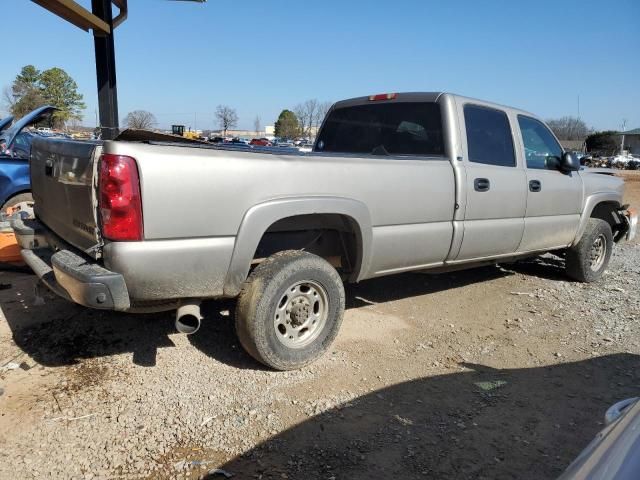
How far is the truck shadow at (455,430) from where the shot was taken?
8.93 ft

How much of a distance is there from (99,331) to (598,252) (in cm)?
581

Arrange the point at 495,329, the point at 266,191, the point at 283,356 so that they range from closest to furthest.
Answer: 1. the point at 266,191
2. the point at 283,356
3. the point at 495,329

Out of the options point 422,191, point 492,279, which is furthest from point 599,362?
point 492,279

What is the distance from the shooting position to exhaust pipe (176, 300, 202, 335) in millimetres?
3238

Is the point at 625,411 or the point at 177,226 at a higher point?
the point at 177,226

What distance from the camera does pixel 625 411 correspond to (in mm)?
1759

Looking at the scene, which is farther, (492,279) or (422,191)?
(492,279)

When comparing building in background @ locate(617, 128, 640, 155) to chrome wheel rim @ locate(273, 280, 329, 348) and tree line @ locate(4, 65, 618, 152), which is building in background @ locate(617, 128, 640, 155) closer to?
tree line @ locate(4, 65, 618, 152)

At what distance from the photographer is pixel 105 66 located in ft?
28.0

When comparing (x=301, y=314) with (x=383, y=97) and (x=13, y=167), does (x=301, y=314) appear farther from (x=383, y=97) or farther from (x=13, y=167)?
(x=13, y=167)

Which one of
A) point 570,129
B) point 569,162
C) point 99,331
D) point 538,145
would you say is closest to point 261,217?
point 99,331

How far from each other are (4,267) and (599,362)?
19.7ft

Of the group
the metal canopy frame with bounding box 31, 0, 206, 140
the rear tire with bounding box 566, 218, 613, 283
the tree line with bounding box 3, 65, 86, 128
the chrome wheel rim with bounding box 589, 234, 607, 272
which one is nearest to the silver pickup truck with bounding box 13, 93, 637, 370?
the rear tire with bounding box 566, 218, 613, 283

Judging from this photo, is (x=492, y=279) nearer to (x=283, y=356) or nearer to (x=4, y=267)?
(x=283, y=356)
